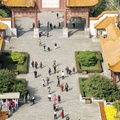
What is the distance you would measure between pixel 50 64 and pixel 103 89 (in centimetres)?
1504

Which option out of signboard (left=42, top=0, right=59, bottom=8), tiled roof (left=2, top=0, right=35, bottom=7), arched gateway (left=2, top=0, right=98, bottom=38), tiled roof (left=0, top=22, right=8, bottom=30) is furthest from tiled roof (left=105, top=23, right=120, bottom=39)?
tiled roof (left=0, top=22, right=8, bottom=30)

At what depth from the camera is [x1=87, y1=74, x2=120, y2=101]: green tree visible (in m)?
69.8

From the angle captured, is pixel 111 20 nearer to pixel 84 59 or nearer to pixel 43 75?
pixel 84 59

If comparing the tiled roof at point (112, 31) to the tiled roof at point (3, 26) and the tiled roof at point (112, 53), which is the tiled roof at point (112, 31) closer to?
the tiled roof at point (112, 53)

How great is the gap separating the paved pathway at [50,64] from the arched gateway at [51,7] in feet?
9.31

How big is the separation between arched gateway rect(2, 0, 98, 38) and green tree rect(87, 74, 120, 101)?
23.1 metres

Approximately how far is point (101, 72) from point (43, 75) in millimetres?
9262

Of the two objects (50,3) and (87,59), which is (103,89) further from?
(50,3)

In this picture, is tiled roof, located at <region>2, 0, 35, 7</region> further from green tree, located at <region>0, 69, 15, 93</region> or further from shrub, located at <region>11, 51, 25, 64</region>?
green tree, located at <region>0, 69, 15, 93</region>

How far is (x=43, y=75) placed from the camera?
260 ft

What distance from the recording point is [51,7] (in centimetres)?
9069

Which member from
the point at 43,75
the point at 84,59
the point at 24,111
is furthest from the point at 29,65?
the point at 24,111

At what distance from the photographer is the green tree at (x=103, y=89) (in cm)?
6981

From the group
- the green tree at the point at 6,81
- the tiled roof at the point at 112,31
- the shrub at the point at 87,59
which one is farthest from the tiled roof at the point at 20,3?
the green tree at the point at 6,81
